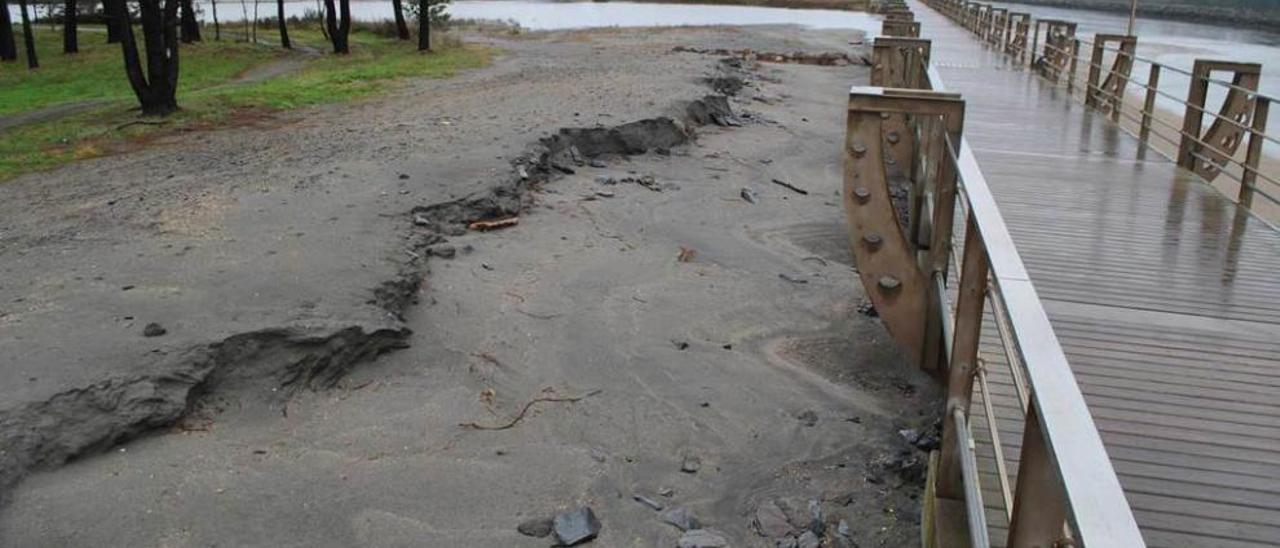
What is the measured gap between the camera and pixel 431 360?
694cm

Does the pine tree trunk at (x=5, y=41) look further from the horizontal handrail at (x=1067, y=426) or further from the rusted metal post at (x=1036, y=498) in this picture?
the rusted metal post at (x=1036, y=498)

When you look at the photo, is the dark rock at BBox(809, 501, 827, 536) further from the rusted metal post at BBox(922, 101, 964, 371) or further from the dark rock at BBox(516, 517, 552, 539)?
the dark rock at BBox(516, 517, 552, 539)

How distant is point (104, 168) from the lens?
12.2 m

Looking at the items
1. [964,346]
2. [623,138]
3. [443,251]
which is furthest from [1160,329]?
[623,138]

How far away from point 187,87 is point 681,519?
21.3 meters

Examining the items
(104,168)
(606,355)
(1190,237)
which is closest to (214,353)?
(606,355)

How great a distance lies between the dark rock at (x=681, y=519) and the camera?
5383mm

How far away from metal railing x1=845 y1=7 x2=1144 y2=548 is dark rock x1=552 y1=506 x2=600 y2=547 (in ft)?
5.33

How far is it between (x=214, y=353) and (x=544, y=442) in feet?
6.35

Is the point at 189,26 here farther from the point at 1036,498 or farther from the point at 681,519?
the point at 1036,498

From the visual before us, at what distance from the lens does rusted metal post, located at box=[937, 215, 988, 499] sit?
371 cm

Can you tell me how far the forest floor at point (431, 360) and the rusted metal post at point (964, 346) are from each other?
4.41 feet

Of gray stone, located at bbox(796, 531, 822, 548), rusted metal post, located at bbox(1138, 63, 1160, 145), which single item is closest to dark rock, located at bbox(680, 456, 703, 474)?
gray stone, located at bbox(796, 531, 822, 548)

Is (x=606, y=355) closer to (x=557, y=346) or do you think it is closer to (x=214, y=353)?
(x=557, y=346)
